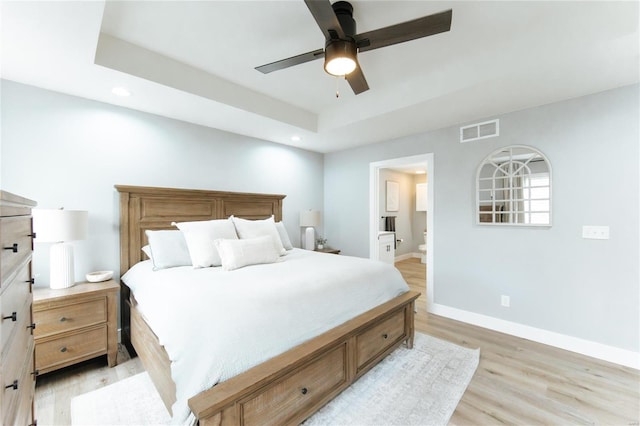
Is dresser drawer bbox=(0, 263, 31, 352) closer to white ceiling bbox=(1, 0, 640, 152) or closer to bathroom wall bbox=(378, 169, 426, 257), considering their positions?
white ceiling bbox=(1, 0, 640, 152)

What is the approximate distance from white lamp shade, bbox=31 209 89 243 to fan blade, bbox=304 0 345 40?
2.38 m

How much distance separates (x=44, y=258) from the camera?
97.0 inches

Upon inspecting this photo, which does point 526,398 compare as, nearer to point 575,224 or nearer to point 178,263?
point 575,224

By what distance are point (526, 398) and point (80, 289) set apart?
3.54 m

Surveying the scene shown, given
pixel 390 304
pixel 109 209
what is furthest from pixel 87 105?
pixel 390 304

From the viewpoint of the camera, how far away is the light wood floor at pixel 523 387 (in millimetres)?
1796

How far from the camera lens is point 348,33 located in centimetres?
184

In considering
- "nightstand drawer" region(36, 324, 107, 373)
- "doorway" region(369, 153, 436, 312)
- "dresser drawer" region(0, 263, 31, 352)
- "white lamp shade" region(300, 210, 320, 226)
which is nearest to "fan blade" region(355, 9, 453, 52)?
"dresser drawer" region(0, 263, 31, 352)

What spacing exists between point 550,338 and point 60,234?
4.54m

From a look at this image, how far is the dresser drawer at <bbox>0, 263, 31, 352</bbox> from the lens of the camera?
795 millimetres

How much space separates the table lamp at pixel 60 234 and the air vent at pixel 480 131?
13.1 feet

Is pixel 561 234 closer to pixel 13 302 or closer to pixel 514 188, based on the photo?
pixel 514 188

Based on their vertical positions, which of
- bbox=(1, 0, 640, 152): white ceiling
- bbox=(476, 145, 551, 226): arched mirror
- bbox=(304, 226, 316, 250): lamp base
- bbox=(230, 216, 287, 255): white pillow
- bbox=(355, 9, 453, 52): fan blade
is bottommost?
bbox=(304, 226, 316, 250): lamp base

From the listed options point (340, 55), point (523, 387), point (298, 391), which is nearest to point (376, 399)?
point (298, 391)
